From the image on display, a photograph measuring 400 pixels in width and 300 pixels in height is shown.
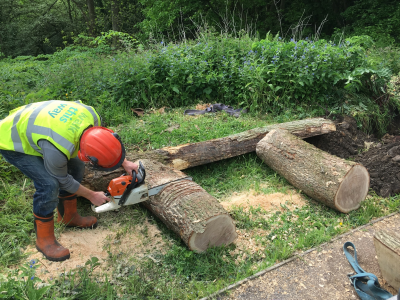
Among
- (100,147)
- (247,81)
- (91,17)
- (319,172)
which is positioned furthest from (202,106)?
(91,17)

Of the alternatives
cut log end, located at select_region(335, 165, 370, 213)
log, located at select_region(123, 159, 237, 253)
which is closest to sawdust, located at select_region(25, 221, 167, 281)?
log, located at select_region(123, 159, 237, 253)

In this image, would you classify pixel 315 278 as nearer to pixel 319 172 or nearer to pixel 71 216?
pixel 319 172

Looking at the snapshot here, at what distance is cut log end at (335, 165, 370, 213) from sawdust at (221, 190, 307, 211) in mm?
486

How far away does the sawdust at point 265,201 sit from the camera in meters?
3.80

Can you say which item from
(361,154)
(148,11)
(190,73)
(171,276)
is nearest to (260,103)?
(190,73)

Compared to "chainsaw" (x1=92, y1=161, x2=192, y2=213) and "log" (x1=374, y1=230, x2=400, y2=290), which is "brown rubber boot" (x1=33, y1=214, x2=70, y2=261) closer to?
"chainsaw" (x1=92, y1=161, x2=192, y2=213)

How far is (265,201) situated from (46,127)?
2.72 m

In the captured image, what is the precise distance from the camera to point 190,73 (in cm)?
643

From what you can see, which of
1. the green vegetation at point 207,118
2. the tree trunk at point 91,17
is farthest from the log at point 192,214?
the tree trunk at point 91,17

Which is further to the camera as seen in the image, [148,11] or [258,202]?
[148,11]

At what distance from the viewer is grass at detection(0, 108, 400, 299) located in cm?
252

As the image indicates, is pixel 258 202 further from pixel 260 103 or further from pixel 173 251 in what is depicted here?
pixel 260 103

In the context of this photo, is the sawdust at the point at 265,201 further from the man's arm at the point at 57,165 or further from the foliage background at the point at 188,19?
the foliage background at the point at 188,19

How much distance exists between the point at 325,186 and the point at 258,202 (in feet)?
2.77
